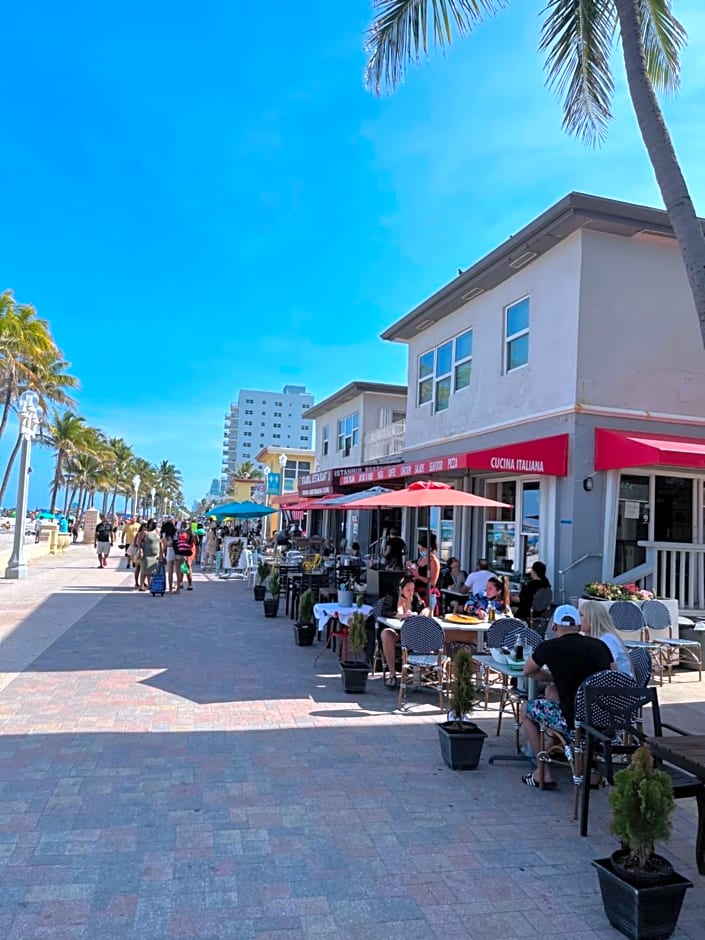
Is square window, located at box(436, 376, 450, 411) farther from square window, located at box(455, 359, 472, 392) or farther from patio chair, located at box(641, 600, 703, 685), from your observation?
patio chair, located at box(641, 600, 703, 685)

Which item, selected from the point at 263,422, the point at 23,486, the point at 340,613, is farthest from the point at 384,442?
the point at 263,422

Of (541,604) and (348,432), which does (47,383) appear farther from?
(541,604)

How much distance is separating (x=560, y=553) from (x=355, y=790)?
22.0 feet

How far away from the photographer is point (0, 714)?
6.14 metres

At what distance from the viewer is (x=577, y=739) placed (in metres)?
4.67

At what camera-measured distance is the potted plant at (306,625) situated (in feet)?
33.7

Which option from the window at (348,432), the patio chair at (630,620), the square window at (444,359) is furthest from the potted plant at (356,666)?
the window at (348,432)

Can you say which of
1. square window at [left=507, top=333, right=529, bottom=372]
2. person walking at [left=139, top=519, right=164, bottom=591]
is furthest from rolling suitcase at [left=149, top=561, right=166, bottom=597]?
square window at [left=507, top=333, right=529, bottom=372]

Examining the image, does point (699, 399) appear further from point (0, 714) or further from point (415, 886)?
point (0, 714)

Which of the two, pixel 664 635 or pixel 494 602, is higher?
pixel 494 602

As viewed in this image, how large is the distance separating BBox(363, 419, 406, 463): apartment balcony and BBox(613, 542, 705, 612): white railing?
9.35 metres

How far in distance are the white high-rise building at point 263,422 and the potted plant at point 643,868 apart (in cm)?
14168

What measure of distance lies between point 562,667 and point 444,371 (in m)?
11.4

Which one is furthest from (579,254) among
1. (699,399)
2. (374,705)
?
(374,705)
